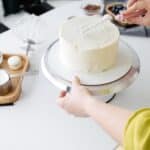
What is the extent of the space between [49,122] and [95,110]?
0.56 feet

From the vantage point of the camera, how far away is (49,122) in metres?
0.87

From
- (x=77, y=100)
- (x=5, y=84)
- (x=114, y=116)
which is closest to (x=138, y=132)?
(x=114, y=116)

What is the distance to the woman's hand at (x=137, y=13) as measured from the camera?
966 millimetres

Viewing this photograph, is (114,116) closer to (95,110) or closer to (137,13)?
(95,110)

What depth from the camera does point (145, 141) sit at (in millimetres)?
603

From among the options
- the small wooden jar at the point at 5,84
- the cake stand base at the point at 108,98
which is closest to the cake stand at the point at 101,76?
the cake stand base at the point at 108,98

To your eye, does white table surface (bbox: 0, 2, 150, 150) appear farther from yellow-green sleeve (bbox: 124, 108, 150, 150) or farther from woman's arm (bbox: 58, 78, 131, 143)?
yellow-green sleeve (bbox: 124, 108, 150, 150)

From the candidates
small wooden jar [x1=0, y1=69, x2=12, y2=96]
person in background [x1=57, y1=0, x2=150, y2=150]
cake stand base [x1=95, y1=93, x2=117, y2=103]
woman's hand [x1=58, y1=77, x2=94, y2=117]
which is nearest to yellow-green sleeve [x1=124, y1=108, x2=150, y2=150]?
person in background [x1=57, y1=0, x2=150, y2=150]

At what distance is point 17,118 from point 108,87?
0.24 m

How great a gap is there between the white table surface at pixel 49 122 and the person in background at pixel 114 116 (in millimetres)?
81

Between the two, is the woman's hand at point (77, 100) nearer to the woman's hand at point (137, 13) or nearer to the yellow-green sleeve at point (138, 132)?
the yellow-green sleeve at point (138, 132)

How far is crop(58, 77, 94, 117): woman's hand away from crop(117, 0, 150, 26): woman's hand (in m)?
0.29

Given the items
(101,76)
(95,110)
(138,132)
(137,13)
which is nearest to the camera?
(138,132)

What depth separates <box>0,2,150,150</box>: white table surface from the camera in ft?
2.67
